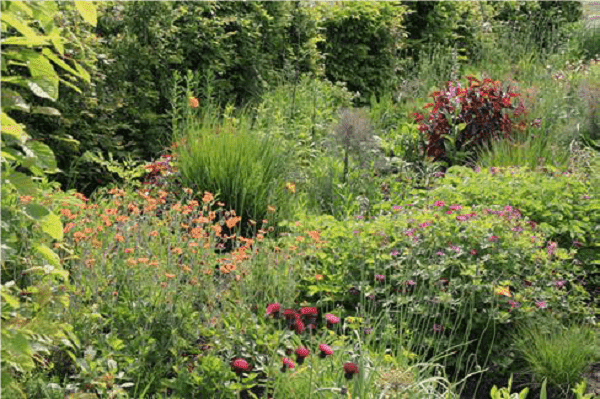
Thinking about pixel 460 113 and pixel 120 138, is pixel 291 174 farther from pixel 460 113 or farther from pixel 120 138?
pixel 460 113

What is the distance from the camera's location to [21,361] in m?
2.22

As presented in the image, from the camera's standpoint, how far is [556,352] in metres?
3.96

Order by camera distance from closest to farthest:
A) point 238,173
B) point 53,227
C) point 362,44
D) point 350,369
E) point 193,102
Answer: point 53,227, point 350,369, point 238,173, point 193,102, point 362,44

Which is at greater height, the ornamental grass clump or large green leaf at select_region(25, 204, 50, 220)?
large green leaf at select_region(25, 204, 50, 220)

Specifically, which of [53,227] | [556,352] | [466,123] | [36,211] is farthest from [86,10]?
[466,123]

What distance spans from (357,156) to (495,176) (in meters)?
1.54

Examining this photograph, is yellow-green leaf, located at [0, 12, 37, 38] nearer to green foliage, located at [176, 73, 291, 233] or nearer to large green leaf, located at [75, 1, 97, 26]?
large green leaf, located at [75, 1, 97, 26]

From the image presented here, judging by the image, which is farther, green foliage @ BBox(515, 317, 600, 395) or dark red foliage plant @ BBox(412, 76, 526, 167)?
dark red foliage plant @ BBox(412, 76, 526, 167)

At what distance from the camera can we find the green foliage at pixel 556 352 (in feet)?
13.0

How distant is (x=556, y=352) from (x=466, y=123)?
389cm

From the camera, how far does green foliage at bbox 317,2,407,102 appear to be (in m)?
9.80

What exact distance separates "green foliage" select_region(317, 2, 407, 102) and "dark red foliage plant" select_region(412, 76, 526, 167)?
2364mm

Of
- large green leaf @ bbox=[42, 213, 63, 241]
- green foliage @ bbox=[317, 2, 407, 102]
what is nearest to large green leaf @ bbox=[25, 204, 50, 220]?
large green leaf @ bbox=[42, 213, 63, 241]

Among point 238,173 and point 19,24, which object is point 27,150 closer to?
point 19,24
